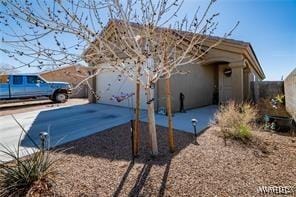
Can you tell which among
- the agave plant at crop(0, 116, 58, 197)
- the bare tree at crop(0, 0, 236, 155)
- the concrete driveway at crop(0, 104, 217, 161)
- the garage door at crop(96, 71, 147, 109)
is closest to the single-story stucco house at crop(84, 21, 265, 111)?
the garage door at crop(96, 71, 147, 109)

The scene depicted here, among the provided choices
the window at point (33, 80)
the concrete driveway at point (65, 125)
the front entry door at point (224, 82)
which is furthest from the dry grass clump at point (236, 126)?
the window at point (33, 80)

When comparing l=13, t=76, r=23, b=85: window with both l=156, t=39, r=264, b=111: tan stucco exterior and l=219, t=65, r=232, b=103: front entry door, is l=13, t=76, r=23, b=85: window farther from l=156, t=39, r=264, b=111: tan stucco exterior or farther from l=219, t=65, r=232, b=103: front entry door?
l=219, t=65, r=232, b=103: front entry door

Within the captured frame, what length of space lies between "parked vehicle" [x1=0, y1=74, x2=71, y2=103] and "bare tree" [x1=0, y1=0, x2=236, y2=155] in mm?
9213

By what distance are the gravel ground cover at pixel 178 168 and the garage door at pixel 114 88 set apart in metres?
5.61

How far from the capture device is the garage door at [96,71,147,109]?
448 inches

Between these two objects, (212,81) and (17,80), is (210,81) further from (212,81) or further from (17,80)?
(17,80)

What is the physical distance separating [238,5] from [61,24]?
4.34m

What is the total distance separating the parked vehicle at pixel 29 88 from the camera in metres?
13.5

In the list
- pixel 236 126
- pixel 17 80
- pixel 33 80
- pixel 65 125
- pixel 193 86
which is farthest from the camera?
pixel 33 80

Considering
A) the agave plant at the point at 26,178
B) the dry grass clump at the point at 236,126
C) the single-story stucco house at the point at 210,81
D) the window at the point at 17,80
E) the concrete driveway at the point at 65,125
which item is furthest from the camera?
the window at the point at 17,80

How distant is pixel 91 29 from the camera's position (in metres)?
4.04

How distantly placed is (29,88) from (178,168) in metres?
13.7

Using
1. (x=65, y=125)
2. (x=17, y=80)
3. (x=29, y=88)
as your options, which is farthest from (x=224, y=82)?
(x=17, y=80)

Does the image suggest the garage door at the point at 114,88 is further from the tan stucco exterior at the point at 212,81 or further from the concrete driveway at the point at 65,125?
the concrete driveway at the point at 65,125
